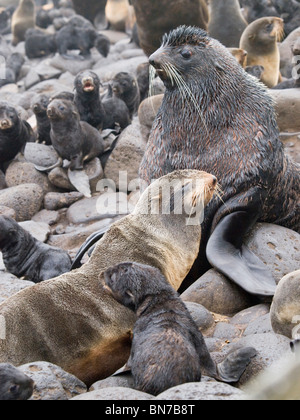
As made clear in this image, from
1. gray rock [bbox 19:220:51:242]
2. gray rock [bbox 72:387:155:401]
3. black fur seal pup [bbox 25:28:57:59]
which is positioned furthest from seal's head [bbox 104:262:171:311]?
black fur seal pup [bbox 25:28:57:59]

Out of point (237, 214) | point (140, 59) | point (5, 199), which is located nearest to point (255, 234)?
point (237, 214)

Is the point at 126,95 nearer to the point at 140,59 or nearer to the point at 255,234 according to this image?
the point at 140,59

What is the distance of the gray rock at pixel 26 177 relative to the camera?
9.82m

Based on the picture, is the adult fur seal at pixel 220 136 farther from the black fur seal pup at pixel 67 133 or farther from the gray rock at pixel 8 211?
the black fur seal pup at pixel 67 133

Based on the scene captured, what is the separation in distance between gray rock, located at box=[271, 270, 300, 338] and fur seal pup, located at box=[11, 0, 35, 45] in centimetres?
1872

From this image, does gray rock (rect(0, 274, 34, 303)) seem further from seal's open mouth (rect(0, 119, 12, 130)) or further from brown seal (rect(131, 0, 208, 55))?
brown seal (rect(131, 0, 208, 55))

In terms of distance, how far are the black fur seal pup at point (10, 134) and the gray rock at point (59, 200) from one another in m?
1.09

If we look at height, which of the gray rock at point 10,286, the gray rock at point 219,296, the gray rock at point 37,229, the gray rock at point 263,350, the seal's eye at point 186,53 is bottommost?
the gray rock at point 37,229

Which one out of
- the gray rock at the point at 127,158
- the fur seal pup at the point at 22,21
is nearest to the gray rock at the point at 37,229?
the gray rock at the point at 127,158

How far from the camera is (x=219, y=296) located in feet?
19.0

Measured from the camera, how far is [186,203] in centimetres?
546

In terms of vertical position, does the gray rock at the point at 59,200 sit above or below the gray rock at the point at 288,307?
below

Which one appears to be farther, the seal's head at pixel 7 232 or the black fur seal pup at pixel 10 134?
the black fur seal pup at pixel 10 134

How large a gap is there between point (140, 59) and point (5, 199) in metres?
7.46
